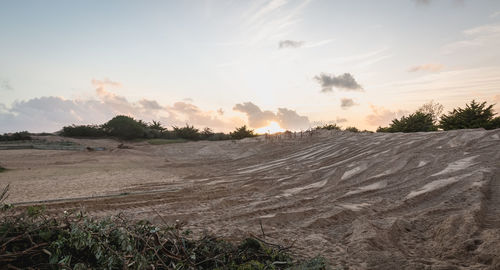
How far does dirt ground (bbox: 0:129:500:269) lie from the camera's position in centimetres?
335

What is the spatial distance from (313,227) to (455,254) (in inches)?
72.8

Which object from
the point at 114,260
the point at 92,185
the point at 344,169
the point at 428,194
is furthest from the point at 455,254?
the point at 92,185

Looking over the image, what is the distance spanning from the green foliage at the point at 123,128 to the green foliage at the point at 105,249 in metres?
29.4

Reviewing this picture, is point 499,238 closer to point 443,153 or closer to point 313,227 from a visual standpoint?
point 313,227

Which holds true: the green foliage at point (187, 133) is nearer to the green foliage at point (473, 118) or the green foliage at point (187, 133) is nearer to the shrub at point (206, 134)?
the shrub at point (206, 134)

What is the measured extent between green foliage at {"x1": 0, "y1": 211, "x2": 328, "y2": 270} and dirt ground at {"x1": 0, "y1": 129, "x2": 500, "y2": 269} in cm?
33

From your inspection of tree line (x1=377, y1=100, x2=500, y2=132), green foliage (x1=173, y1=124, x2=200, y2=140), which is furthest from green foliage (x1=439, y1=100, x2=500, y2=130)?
green foliage (x1=173, y1=124, x2=200, y2=140)

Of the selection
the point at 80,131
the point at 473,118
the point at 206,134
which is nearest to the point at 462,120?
the point at 473,118

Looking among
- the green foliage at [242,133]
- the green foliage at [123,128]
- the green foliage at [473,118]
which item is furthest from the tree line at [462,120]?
the green foliage at [123,128]

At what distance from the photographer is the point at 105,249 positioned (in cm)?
194

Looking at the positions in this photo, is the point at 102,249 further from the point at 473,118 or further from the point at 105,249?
the point at 473,118

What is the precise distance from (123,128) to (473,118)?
31079mm

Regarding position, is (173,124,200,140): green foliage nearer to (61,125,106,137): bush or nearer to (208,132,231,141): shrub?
(208,132,231,141): shrub

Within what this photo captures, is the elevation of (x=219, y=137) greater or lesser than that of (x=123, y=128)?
lesser
